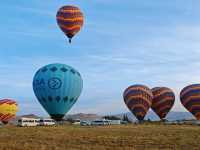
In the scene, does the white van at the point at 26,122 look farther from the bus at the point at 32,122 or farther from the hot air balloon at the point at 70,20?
the hot air balloon at the point at 70,20

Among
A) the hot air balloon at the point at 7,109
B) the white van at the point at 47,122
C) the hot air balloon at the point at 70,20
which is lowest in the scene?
the white van at the point at 47,122

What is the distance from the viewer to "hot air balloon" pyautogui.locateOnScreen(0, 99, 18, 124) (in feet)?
258

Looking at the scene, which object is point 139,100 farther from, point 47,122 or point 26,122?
point 26,122

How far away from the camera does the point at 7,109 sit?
78.9 metres

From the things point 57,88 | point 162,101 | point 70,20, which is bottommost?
point 162,101

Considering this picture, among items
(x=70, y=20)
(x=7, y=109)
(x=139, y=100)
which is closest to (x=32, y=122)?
(x=7, y=109)

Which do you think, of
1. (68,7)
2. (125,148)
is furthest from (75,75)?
(125,148)

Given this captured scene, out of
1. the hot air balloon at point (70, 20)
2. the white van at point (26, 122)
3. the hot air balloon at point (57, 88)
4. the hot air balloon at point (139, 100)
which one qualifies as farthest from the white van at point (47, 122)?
the hot air balloon at point (70, 20)

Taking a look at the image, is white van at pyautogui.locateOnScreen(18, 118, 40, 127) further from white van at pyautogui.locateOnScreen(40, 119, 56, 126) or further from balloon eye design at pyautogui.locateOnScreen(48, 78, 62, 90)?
balloon eye design at pyautogui.locateOnScreen(48, 78, 62, 90)

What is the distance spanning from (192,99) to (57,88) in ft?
88.7

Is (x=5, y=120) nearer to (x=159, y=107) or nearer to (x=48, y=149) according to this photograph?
(x=159, y=107)

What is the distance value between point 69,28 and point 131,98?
79.4ft

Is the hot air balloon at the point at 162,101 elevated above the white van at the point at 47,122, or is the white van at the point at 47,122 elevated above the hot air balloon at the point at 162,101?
the hot air balloon at the point at 162,101

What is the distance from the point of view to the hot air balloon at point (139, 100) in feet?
267
